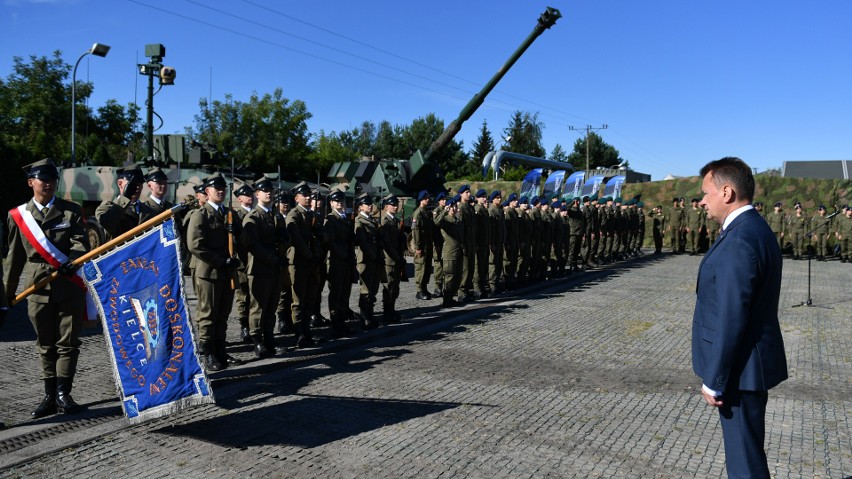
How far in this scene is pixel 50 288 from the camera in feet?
17.4

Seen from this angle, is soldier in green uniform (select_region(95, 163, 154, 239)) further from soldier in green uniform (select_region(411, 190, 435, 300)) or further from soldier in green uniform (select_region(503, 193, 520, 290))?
soldier in green uniform (select_region(503, 193, 520, 290))

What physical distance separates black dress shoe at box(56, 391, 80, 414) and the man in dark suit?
474 centimetres

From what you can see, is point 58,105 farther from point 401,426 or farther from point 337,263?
point 401,426

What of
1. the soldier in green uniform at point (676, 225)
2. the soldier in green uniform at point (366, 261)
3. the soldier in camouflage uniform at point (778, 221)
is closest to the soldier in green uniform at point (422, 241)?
the soldier in green uniform at point (366, 261)

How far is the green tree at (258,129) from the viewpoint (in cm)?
3700

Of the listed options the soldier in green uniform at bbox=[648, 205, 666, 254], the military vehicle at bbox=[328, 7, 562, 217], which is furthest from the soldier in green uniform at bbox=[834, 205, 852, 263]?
the military vehicle at bbox=[328, 7, 562, 217]

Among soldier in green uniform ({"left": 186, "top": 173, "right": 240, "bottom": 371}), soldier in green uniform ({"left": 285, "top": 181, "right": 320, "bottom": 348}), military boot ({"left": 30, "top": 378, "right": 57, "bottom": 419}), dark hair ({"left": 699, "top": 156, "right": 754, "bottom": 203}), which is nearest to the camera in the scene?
dark hair ({"left": 699, "top": 156, "right": 754, "bottom": 203})

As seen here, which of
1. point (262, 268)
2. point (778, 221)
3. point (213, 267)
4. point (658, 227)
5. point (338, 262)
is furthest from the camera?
point (658, 227)

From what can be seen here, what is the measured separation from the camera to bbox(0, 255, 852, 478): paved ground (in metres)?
4.39

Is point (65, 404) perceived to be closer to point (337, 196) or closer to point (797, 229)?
point (337, 196)

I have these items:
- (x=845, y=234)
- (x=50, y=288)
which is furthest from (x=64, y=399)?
(x=845, y=234)

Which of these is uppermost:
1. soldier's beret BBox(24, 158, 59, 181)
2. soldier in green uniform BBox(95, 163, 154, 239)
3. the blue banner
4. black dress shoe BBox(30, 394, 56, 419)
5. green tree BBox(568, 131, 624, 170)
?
green tree BBox(568, 131, 624, 170)

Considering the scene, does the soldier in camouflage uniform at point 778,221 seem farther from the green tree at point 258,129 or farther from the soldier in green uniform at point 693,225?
the green tree at point 258,129

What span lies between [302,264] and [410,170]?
11730mm
